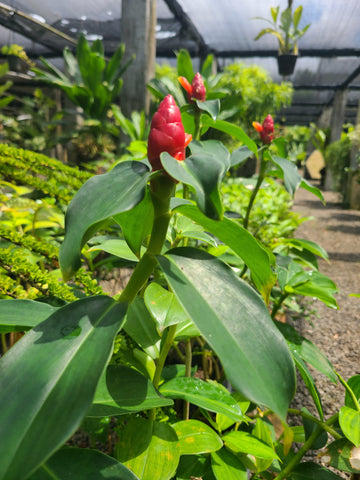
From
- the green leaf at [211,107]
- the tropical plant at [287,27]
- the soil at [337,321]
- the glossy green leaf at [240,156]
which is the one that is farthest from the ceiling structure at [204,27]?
the green leaf at [211,107]

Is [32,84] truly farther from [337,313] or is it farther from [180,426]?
[180,426]

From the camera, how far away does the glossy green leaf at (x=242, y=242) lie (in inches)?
16.0

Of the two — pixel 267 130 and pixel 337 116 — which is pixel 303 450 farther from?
pixel 337 116

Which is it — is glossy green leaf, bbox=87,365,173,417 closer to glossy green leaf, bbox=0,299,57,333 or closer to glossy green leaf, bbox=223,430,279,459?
glossy green leaf, bbox=0,299,57,333

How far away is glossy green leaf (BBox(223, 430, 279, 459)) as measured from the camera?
2.08 ft

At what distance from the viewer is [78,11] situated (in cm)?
636

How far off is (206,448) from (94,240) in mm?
449

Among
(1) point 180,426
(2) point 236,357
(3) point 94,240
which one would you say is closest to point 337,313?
(1) point 180,426

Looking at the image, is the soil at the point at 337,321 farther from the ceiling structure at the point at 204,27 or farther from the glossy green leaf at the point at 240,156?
the ceiling structure at the point at 204,27

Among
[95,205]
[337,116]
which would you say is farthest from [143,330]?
[337,116]

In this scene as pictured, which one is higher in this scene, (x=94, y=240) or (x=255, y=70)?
(x=255, y=70)

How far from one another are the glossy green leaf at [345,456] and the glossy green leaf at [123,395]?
14.4 inches

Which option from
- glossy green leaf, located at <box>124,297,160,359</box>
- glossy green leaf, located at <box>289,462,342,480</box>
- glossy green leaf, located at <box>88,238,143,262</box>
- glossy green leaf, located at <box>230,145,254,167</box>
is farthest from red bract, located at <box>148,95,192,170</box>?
glossy green leaf, located at <box>289,462,342,480</box>

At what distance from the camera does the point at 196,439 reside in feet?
2.09
